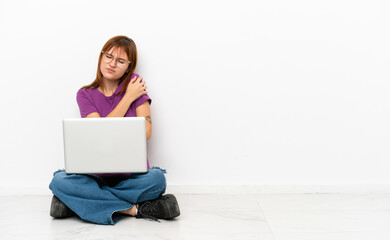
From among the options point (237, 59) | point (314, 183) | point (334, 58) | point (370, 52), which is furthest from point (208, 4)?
point (314, 183)

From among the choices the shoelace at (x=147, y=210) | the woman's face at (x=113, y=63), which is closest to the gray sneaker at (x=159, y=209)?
the shoelace at (x=147, y=210)

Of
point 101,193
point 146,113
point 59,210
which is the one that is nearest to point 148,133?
point 146,113

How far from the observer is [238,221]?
6.35 feet

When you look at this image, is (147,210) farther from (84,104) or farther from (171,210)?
(84,104)

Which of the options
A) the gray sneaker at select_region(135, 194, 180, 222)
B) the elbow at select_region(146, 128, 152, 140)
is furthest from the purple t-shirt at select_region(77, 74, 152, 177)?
the gray sneaker at select_region(135, 194, 180, 222)

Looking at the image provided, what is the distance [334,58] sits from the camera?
2377mm

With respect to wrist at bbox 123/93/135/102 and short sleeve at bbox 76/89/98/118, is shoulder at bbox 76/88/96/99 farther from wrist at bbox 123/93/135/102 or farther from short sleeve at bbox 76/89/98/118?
wrist at bbox 123/93/135/102

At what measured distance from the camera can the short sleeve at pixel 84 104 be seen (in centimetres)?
224

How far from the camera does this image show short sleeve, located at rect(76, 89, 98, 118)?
7.36ft

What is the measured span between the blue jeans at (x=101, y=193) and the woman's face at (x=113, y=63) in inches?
20.0

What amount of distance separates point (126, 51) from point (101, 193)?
0.69 m

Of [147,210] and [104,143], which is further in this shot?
[147,210]

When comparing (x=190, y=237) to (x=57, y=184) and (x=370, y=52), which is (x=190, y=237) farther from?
(x=370, y=52)

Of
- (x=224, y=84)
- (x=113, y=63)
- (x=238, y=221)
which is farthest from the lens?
(x=224, y=84)
